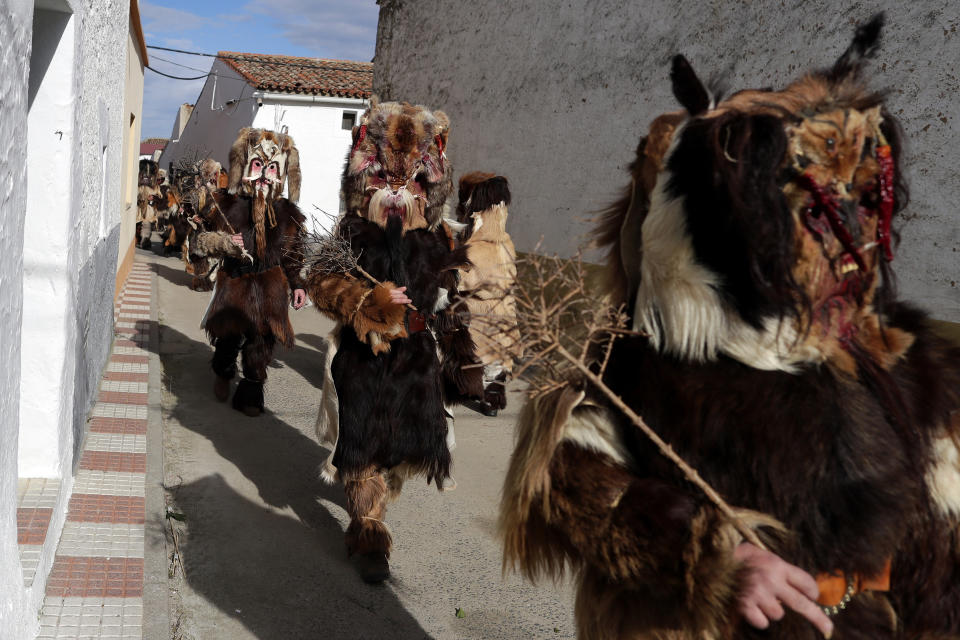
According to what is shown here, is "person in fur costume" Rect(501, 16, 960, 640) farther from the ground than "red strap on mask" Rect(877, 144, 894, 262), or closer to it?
closer to it

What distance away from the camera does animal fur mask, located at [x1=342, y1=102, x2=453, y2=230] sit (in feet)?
13.5

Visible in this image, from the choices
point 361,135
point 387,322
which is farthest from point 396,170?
point 387,322

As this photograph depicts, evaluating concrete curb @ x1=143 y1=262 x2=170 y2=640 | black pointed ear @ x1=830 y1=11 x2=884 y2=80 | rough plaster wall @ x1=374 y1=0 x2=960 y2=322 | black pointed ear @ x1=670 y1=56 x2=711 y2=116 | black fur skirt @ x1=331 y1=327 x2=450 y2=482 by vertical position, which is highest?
rough plaster wall @ x1=374 y1=0 x2=960 y2=322

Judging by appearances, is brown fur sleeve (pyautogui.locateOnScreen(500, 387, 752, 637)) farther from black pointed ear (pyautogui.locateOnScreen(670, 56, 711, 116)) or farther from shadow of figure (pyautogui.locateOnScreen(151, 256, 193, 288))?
shadow of figure (pyautogui.locateOnScreen(151, 256, 193, 288))

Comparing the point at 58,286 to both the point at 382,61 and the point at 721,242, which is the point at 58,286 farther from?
the point at 382,61

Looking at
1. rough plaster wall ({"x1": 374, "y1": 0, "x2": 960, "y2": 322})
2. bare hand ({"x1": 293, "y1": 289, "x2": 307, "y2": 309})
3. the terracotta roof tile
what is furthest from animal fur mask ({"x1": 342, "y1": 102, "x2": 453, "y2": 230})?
the terracotta roof tile

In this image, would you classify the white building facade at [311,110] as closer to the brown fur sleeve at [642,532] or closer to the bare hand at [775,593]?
the brown fur sleeve at [642,532]

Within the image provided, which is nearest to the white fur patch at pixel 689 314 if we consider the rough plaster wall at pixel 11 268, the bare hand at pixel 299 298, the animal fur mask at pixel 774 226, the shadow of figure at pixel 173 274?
the animal fur mask at pixel 774 226

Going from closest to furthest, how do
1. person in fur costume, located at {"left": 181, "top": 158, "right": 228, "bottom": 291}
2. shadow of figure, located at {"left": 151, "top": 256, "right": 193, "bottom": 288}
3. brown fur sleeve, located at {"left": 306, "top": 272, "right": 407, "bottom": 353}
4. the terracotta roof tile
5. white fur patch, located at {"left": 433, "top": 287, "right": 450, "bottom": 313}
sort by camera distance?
1. brown fur sleeve, located at {"left": 306, "top": 272, "right": 407, "bottom": 353}
2. white fur patch, located at {"left": 433, "top": 287, "right": 450, "bottom": 313}
3. person in fur costume, located at {"left": 181, "top": 158, "right": 228, "bottom": 291}
4. shadow of figure, located at {"left": 151, "top": 256, "right": 193, "bottom": 288}
5. the terracotta roof tile

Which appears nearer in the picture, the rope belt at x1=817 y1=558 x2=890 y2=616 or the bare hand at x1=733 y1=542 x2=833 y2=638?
the bare hand at x1=733 y1=542 x2=833 y2=638

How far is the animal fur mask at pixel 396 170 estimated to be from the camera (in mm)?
4121

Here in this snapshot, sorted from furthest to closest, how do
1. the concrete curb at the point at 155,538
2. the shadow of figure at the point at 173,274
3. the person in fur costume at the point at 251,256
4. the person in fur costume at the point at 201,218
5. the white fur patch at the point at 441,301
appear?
the shadow of figure at the point at 173,274, the person in fur costume at the point at 201,218, the person in fur costume at the point at 251,256, the white fur patch at the point at 441,301, the concrete curb at the point at 155,538

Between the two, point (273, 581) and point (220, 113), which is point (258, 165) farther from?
point (220, 113)

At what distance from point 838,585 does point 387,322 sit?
8.20 ft
